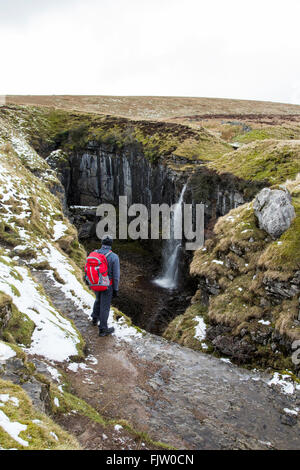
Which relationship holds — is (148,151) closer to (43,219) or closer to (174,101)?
(43,219)

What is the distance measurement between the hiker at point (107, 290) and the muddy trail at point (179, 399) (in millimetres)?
494

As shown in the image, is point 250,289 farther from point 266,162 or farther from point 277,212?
point 266,162

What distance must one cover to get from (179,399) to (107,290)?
13.3 feet

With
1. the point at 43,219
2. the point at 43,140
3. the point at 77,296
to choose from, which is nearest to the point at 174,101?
the point at 43,140

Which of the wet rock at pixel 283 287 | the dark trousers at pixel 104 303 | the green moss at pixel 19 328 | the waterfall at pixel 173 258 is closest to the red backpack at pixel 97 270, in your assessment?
the dark trousers at pixel 104 303

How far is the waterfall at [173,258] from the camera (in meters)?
34.5

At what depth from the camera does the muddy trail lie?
6801 mm

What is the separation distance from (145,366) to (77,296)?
17.0ft

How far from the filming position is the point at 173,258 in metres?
36.4

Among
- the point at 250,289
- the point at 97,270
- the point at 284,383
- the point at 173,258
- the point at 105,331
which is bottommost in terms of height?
the point at 284,383

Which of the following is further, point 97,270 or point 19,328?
point 97,270

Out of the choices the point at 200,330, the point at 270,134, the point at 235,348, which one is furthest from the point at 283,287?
the point at 270,134

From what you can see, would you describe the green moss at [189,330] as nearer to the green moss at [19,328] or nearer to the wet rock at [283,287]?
the wet rock at [283,287]

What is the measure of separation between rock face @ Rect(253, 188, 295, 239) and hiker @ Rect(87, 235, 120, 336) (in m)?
10.9
